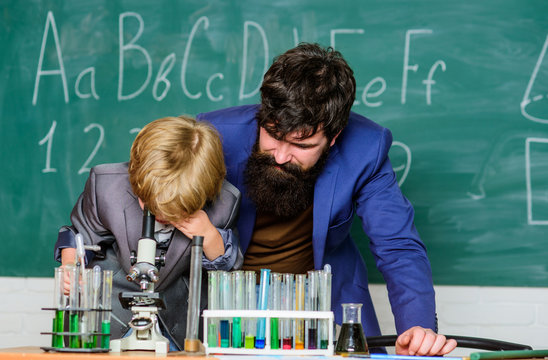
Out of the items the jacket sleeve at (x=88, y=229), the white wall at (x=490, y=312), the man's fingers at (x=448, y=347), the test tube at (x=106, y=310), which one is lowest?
the white wall at (x=490, y=312)

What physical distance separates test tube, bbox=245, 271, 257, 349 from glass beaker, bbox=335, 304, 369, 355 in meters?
0.17

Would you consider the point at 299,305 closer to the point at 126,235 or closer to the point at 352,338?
the point at 352,338

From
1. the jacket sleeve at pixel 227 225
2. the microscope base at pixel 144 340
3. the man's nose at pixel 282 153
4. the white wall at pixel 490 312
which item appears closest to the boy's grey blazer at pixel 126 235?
the jacket sleeve at pixel 227 225

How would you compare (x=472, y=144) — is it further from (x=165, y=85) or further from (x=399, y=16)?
(x=165, y=85)

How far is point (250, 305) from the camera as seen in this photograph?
1.45 meters

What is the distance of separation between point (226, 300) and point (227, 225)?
1.62ft

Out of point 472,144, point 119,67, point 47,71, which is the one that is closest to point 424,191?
point 472,144

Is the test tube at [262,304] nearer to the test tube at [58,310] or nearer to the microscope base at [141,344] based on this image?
the microscope base at [141,344]

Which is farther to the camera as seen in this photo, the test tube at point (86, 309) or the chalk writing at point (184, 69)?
the chalk writing at point (184, 69)

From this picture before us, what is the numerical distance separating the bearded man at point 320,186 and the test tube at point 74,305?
0.84m

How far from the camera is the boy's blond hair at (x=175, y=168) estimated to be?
1695 millimetres

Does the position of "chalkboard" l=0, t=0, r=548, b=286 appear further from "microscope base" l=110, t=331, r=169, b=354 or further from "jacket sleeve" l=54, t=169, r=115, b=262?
"microscope base" l=110, t=331, r=169, b=354

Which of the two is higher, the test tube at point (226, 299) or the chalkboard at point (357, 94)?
the chalkboard at point (357, 94)

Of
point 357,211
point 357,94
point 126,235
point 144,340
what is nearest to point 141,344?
point 144,340
